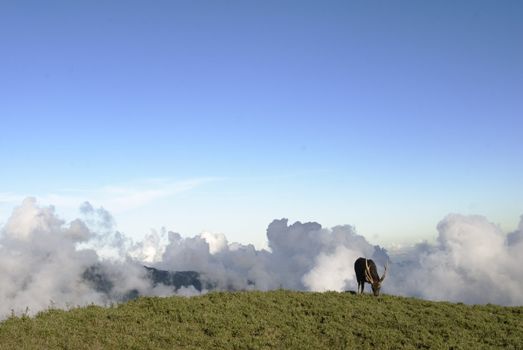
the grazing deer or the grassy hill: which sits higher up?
the grazing deer

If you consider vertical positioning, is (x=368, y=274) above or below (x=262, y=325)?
above

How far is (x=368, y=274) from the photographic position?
1251 inches

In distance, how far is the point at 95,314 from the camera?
859 inches

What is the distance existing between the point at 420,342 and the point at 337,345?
3884 millimetres

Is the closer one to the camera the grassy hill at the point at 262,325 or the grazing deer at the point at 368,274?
the grassy hill at the point at 262,325

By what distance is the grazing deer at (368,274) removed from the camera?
103ft

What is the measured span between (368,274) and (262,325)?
42.2 ft

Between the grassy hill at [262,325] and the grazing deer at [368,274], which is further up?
the grazing deer at [368,274]

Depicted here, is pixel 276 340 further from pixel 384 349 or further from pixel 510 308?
pixel 510 308

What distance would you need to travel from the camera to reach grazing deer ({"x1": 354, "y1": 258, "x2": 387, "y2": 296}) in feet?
103

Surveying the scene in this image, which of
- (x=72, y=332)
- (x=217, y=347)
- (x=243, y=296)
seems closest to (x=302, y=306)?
(x=243, y=296)

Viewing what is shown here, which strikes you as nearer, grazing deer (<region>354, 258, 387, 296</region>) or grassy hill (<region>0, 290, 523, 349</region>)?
grassy hill (<region>0, 290, 523, 349</region>)

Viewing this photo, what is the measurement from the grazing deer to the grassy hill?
12.6ft

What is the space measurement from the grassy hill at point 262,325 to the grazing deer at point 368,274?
3.83 m
